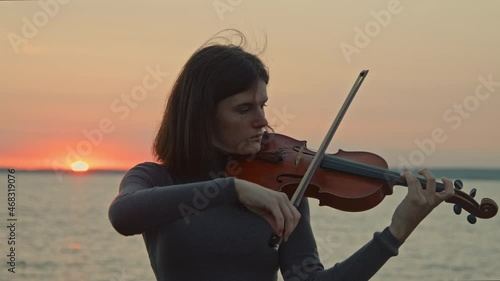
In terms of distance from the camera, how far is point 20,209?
75.4ft

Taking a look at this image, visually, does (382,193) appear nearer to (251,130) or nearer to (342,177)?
(342,177)

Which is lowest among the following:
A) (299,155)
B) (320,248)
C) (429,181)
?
(320,248)

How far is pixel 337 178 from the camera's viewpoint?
2.73 meters

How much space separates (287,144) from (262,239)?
0.43 m

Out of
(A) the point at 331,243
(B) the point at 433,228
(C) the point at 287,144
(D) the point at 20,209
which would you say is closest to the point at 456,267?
(A) the point at 331,243

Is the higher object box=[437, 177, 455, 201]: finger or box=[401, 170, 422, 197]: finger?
box=[401, 170, 422, 197]: finger

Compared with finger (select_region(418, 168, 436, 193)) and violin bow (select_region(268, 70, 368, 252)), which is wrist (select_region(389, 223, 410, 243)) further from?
violin bow (select_region(268, 70, 368, 252))

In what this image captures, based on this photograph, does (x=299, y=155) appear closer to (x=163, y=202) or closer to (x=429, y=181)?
(x=429, y=181)

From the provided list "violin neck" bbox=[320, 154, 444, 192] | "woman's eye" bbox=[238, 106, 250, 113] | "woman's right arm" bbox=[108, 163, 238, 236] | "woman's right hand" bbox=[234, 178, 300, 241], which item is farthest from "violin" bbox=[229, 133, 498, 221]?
"woman's right hand" bbox=[234, 178, 300, 241]

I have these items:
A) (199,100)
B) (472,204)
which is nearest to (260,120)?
(199,100)

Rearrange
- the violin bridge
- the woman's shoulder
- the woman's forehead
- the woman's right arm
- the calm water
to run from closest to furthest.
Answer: the woman's right arm < the woman's shoulder < the woman's forehead < the violin bridge < the calm water

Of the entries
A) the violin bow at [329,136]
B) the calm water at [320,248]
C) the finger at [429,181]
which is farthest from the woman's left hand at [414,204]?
the calm water at [320,248]

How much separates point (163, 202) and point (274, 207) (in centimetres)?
29

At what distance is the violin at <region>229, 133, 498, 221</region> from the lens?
8.61 ft
